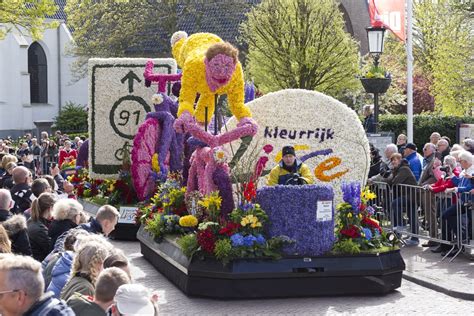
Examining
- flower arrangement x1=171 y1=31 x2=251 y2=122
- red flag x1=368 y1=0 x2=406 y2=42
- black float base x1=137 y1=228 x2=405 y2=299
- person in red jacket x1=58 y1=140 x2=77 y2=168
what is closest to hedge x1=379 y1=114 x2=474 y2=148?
red flag x1=368 y1=0 x2=406 y2=42

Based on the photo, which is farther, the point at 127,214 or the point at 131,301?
the point at 127,214

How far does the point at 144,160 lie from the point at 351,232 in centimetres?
675

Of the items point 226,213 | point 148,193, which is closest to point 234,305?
point 226,213

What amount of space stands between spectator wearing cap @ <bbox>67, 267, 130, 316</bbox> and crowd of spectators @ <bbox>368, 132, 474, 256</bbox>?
30.7 feet

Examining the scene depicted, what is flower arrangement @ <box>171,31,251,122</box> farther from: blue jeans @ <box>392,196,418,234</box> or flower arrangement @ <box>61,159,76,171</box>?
flower arrangement @ <box>61,159,76,171</box>

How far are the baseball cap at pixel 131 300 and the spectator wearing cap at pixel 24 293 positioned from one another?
0.31 m

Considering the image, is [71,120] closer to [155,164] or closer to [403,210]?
[155,164]

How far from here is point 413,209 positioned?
16.1 meters

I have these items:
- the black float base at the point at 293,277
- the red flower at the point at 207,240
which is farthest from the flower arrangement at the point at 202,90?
the black float base at the point at 293,277

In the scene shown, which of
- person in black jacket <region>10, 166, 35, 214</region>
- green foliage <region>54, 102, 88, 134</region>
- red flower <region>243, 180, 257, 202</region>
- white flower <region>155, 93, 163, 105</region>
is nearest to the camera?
red flower <region>243, 180, 257, 202</region>

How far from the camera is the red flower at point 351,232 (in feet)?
41.4

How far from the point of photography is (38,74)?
53.1 metres

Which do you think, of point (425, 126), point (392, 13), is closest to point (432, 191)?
point (392, 13)

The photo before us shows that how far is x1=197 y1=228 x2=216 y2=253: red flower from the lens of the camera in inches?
478
